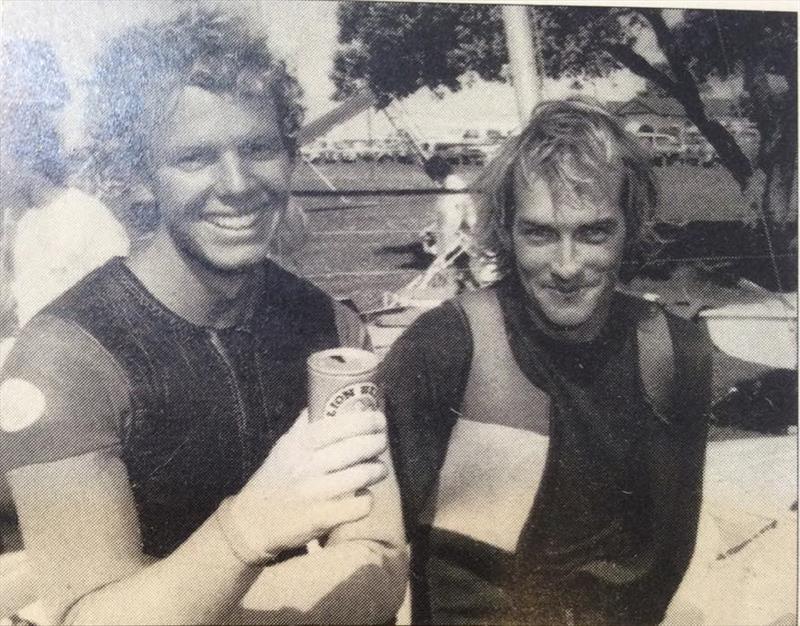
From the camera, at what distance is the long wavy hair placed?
2.07 metres

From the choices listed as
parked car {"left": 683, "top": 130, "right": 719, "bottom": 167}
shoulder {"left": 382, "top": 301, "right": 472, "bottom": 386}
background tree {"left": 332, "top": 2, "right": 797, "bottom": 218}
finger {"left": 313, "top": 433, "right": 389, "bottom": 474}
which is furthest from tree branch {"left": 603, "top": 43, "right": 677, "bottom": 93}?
finger {"left": 313, "top": 433, "right": 389, "bottom": 474}

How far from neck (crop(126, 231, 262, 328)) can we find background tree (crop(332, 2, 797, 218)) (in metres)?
0.54

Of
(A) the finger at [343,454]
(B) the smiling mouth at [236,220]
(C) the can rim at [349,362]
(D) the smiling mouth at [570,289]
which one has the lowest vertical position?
(A) the finger at [343,454]

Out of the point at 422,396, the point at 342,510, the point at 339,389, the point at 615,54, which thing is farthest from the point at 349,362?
the point at 615,54

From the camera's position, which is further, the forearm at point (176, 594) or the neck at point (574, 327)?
the neck at point (574, 327)

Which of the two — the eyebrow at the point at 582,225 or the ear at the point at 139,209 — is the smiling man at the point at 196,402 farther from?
the eyebrow at the point at 582,225

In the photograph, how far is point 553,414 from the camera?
2.07 m

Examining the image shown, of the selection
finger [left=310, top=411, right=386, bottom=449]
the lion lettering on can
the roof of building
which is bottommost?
finger [left=310, top=411, right=386, bottom=449]

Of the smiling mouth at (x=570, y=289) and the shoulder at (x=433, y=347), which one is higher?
the smiling mouth at (x=570, y=289)

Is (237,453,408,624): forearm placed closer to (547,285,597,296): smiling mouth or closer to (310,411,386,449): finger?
(310,411,386,449): finger

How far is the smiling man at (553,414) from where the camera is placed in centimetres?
204

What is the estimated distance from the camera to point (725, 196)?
7.34 feet

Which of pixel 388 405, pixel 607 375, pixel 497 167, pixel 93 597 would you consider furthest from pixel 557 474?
pixel 93 597

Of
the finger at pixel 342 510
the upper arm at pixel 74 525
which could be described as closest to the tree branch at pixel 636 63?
the finger at pixel 342 510
